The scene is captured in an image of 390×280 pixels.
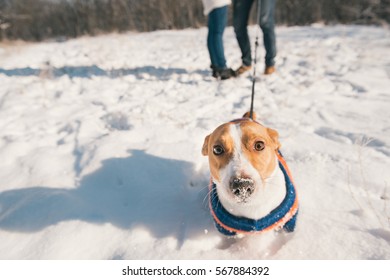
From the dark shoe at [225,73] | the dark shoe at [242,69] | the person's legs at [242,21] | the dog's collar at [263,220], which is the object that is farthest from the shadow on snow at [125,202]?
the person's legs at [242,21]

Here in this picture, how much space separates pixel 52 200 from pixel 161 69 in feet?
12.0

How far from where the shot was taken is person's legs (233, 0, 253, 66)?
4364 millimetres

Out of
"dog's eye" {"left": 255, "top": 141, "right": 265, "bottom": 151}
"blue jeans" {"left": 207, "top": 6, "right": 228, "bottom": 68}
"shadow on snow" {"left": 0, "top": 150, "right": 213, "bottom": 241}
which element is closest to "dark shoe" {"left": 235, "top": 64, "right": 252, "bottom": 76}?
"blue jeans" {"left": 207, "top": 6, "right": 228, "bottom": 68}

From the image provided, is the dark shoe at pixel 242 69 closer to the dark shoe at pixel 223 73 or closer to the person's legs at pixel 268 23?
the dark shoe at pixel 223 73

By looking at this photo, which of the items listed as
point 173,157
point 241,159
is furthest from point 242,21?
point 241,159

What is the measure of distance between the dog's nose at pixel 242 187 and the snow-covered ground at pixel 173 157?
18.2 inches

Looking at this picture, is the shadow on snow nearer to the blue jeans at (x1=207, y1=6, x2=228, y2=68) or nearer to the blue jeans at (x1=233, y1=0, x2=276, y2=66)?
the blue jeans at (x1=207, y1=6, x2=228, y2=68)

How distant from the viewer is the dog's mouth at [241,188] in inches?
59.5

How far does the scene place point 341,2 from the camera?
16844 mm

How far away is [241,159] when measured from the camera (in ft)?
5.49

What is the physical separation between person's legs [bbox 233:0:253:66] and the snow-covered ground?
53 centimetres

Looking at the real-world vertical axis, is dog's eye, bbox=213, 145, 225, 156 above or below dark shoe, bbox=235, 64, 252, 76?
above

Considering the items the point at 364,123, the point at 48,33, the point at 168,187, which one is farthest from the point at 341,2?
the point at 48,33

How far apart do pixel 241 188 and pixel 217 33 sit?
11.2 feet
